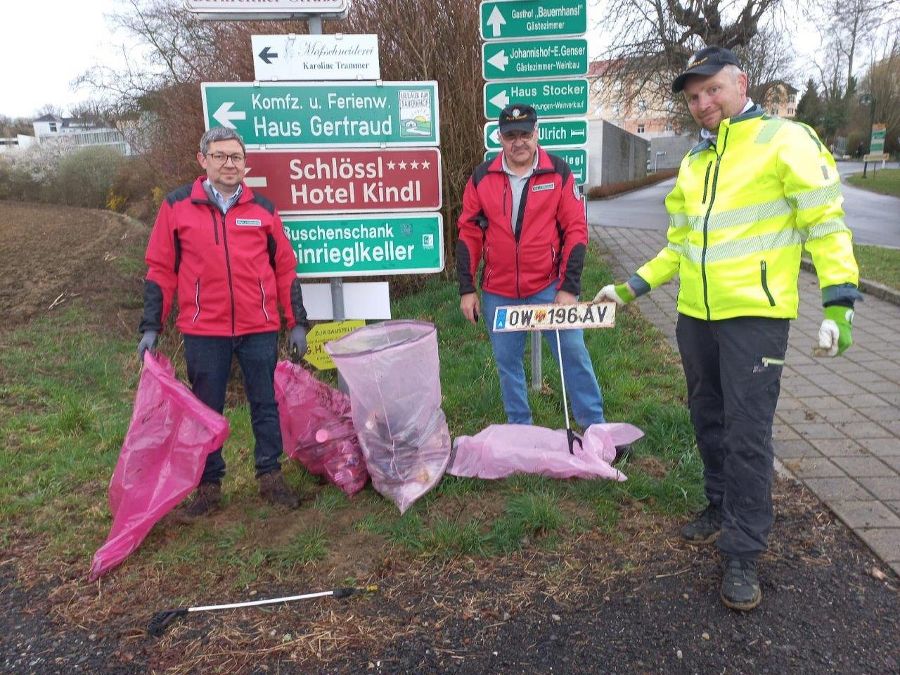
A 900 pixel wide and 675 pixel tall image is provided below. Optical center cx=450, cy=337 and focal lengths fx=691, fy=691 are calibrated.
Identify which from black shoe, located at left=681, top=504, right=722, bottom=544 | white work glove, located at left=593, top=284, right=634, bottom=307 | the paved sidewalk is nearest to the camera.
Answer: black shoe, located at left=681, top=504, right=722, bottom=544

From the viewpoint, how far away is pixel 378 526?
3.26m

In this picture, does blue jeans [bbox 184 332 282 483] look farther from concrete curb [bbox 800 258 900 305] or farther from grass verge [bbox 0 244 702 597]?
concrete curb [bbox 800 258 900 305]

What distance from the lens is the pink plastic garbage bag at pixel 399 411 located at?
10.8 ft

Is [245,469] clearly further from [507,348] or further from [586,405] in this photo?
[586,405]

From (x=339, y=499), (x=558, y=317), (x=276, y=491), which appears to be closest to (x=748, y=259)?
(x=558, y=317)

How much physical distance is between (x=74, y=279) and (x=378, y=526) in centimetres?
1147

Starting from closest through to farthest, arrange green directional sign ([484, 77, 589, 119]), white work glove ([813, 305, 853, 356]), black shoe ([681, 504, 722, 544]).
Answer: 1. white work glove ([813, 305, 853, 356])
2. black shoe ([681, 504, 722, 544])
3. green directional sign ([484, 77, 589, 119])

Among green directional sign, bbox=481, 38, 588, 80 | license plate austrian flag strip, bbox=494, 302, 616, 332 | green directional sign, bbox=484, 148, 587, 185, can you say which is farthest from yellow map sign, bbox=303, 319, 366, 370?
green directional sign, bbox=481, 38, 588, 80

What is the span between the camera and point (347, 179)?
4.05m

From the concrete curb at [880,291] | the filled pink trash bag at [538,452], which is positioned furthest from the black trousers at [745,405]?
the concrete curb at [880,291]

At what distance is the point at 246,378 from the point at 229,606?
1.14m

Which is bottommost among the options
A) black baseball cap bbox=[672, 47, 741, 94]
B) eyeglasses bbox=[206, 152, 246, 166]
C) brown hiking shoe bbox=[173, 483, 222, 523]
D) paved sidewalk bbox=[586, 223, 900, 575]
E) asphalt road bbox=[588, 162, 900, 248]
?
asphalt road bbox=[588, 162, 900, 248]

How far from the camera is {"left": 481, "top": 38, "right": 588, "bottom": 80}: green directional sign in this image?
500 centimetres

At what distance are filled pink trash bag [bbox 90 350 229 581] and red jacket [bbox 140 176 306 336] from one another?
337mm
